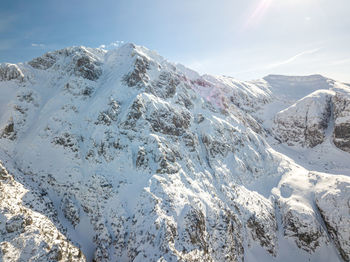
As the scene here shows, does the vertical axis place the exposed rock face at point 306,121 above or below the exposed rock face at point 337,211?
above

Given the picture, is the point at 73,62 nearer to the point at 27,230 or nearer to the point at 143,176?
the point at 143,176

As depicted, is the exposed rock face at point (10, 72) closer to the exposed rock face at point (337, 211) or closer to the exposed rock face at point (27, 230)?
the exposed rock face at point (27, 230)

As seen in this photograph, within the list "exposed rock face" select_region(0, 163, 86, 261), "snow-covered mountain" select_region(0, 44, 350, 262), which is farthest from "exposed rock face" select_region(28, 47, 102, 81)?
"exposed rock face" select_region(0, 163, 86, 261)

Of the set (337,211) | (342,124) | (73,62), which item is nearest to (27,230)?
(73,62)

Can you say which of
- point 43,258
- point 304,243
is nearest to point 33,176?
point 43,258

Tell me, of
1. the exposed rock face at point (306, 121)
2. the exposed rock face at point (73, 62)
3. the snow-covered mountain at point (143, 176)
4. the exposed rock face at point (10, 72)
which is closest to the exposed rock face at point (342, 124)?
the snow-covered mountain at point (143, 176)

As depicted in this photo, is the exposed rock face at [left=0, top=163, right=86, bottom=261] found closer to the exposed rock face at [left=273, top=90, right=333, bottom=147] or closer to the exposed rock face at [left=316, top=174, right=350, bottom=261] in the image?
the exposed rock face at [left=316, top=174, right=350, bottom=261]
